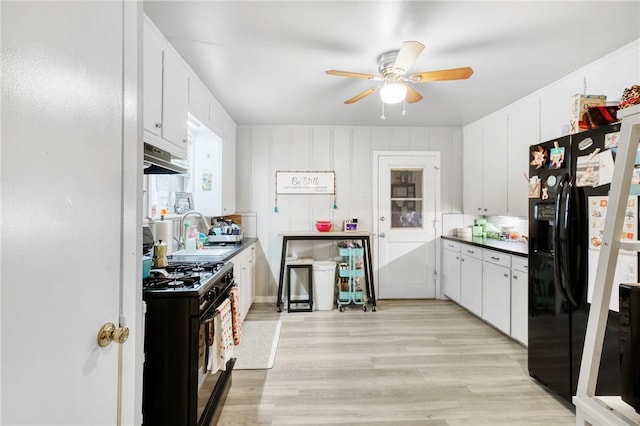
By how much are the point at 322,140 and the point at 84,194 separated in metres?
3.88

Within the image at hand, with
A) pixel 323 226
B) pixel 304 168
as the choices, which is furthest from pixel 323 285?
pixel 304 168

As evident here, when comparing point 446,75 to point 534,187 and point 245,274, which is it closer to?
point 534,187

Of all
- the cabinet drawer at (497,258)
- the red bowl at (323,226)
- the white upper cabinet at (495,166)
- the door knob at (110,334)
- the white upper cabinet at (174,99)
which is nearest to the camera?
the door knob at (110,334)

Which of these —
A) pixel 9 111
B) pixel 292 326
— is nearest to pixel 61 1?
pixel 9 111

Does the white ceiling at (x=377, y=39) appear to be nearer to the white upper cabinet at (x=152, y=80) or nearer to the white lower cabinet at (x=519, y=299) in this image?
the white upper cabinet at (x=152, y=80)

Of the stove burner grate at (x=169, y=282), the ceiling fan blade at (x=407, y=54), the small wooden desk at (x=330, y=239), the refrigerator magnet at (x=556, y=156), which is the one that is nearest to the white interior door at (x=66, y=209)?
the stove burner grate at (x=169, y=282)

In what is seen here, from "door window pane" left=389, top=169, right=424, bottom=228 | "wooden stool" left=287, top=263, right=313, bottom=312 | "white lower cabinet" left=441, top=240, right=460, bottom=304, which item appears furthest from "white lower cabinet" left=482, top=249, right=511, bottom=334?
"wooden stool" left=287, top=263, right=313, bottom=312

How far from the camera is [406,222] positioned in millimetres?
4512

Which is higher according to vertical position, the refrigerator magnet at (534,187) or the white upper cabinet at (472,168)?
the white upper cabinet at (472,168)

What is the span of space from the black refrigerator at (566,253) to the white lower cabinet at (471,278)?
116 cm

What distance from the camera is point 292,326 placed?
350 cm

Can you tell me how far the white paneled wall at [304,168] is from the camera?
4.42 metres

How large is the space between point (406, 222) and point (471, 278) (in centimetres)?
118

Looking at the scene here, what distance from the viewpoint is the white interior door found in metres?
0.55
